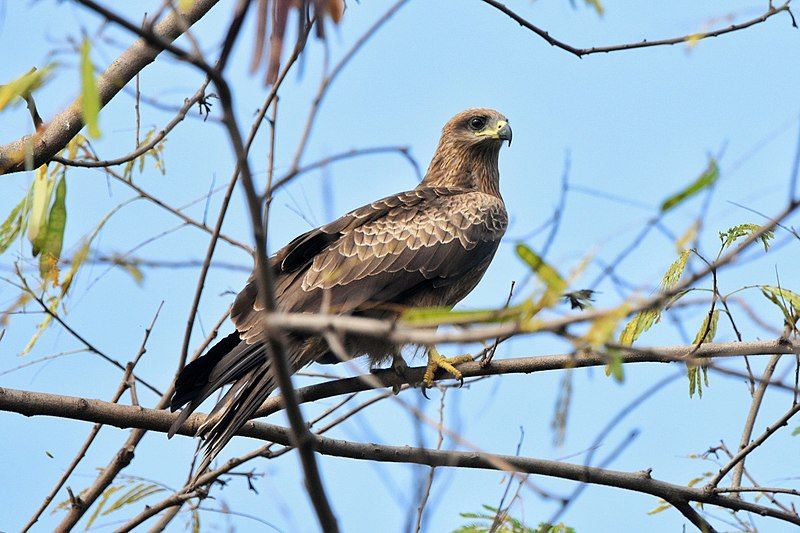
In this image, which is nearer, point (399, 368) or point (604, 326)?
point (604, 326)

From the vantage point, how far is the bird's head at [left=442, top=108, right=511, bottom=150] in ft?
22.5

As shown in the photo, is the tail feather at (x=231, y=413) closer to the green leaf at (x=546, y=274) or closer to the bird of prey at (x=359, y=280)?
the bird of prey at (x=359, y=280)

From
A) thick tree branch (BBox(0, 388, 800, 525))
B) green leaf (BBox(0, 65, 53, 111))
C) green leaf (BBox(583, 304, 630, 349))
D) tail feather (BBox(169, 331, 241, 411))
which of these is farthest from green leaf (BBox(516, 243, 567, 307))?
tail feather (BBox(169, 331, 241, 411))

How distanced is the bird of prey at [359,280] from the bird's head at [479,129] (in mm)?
460

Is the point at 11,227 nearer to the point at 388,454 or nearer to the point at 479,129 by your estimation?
the point at 388,454

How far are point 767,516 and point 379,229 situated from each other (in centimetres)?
259

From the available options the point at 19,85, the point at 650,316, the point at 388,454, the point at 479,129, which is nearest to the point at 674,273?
the point at 650,316

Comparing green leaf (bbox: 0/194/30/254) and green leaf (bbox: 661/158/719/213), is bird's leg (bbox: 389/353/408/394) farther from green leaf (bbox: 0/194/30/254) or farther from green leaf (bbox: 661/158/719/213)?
green leaf (bbox: 661/158/719/213)

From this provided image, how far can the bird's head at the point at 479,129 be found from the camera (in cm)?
685

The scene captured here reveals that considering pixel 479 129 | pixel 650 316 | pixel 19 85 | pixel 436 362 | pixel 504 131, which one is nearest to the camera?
pixel 19 85

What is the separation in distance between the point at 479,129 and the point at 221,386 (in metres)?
3.12

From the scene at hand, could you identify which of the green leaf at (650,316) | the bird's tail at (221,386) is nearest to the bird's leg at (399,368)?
the bird's tail at (221,386)

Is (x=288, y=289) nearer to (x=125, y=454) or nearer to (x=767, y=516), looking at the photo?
(x=125, y=454)

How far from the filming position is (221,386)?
15.2 feet
